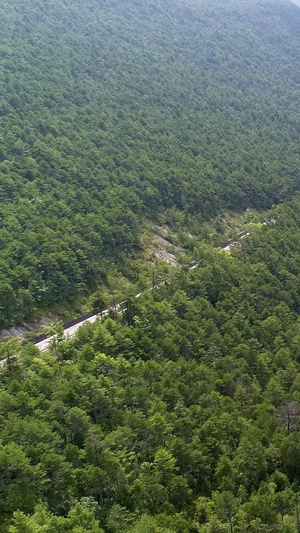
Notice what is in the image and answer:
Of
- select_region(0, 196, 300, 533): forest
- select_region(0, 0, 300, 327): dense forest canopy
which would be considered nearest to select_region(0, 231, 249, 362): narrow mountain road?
select_region(0, 196, 300, 533): forest

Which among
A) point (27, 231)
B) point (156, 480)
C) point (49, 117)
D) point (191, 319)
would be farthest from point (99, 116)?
point (156, 480)

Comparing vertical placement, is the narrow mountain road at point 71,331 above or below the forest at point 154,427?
below

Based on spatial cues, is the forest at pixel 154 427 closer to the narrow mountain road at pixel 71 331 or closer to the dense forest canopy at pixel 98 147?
the narrow mountain road at pixel 71 331

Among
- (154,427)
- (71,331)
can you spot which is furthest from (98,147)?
(154,427)

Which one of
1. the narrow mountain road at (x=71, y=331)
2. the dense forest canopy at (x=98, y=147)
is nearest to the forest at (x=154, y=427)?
the narrow mountain road at (x=71, y=331)

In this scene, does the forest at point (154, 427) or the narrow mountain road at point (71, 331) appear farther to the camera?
the narrow mountain road at point (71, 331)

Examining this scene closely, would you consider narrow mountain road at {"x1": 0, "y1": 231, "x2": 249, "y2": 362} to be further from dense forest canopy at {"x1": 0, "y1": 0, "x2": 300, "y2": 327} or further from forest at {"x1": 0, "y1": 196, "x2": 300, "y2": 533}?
dense forest canopy at {"x1": 0, "y1": 0, "x2": 300, "y2": 327}
